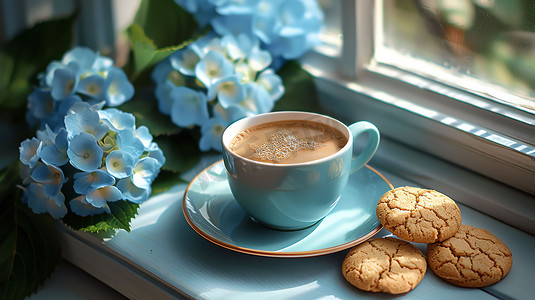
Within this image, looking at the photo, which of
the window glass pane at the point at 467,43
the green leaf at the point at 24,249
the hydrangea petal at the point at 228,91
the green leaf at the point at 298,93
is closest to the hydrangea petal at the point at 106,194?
the green leaf at the point at 24,249

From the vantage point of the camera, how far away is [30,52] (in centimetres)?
92

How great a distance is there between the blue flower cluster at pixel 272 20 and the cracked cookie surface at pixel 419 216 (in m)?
0.38

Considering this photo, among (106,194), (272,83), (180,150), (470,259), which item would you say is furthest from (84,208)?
(470,259)

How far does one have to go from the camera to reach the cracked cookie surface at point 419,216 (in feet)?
1.73

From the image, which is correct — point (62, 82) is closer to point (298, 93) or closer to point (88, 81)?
point (88, 81)

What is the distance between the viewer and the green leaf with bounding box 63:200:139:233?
61 centimetres

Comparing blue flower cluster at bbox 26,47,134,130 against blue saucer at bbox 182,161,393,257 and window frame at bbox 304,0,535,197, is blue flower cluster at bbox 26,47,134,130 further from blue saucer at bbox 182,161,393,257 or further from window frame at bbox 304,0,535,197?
window frame at bbox 304,0,535,197

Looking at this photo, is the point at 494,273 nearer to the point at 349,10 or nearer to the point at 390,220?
the point at 390,220

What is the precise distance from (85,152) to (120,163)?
0.04 m

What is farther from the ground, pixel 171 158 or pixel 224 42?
pixel 224 42

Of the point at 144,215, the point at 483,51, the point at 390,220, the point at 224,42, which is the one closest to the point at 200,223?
the point at 144,215

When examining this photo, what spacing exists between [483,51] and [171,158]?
461 mm

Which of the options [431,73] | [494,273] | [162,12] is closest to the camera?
[494,273]

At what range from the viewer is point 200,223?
0.59 metres
